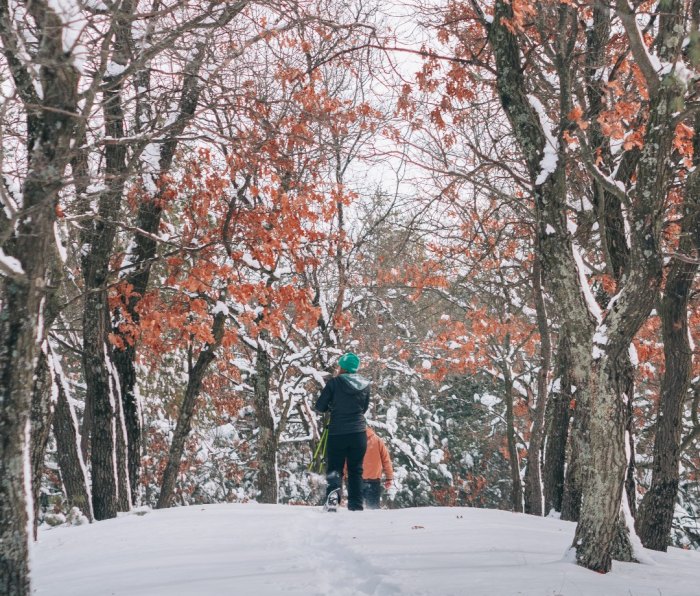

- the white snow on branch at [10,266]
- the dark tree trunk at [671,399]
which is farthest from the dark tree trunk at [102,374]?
the dark tree trunk at [671,399]

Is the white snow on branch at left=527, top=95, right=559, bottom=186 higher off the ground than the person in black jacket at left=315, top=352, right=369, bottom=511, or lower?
higher

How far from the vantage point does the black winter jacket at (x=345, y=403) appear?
27.2ft

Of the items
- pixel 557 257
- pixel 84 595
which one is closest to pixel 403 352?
pixel 557 257

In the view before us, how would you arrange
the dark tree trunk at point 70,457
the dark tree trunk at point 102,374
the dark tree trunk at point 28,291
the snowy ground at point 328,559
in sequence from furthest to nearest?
1. the dark tree trunk at point 70,457
2. the dark tree trunk at point 102,374
3. the snowy ground at point 328,559
4. the dark tree trunk at point 28,291

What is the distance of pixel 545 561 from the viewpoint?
525cm

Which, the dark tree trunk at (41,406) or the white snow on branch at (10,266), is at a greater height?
the white snow on branch at (10,266)

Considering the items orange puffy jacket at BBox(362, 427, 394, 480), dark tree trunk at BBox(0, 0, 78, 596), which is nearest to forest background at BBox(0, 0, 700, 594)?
dark tree trunk at BBox(0, 0, 78, 596)

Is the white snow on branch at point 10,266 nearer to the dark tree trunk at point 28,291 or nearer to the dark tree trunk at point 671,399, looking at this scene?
the dark tree trunk at point 28,291

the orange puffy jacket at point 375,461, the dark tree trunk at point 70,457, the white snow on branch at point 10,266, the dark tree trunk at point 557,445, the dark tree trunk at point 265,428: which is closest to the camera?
the white snow on branch at point 10,266

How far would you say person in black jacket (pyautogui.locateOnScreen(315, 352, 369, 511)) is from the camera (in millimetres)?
8305

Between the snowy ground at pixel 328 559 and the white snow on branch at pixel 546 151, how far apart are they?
3037 millimetres

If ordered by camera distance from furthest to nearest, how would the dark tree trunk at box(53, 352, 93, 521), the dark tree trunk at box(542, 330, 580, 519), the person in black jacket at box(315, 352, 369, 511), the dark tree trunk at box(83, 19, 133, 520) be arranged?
the dark tree trunk at box(542, 330, 580, 519), the dark tree trunk at box(53, 352, 93, 521), the dark tree trunk at box(83, 19, 133, 520), the person in black jacket at box(315, 352, 369, 511)

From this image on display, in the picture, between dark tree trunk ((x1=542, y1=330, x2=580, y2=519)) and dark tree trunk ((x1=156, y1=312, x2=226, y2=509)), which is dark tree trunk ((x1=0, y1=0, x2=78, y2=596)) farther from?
dark tree trunk ((x1=542, y1=330, x2=580, y2=519))

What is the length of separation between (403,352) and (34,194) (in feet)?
Result: 50.7
